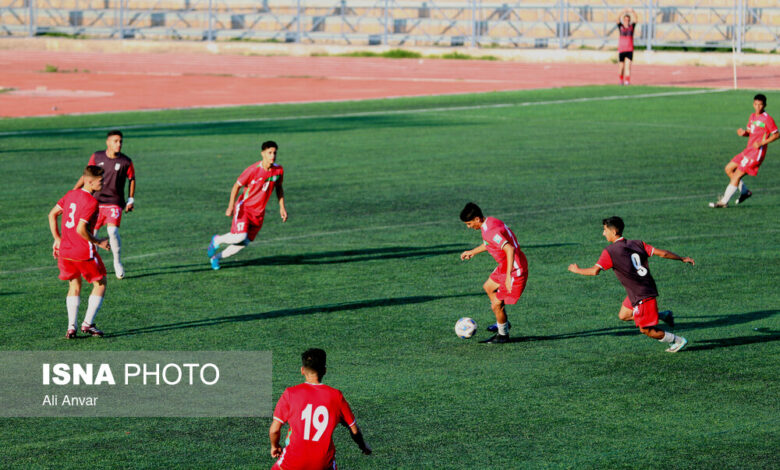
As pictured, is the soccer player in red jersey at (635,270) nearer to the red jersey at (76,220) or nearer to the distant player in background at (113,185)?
the red jersey at (76,220)

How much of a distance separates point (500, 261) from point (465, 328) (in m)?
0.76

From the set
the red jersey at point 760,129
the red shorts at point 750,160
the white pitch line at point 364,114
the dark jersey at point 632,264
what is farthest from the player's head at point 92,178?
the white pitch line at point 364,114

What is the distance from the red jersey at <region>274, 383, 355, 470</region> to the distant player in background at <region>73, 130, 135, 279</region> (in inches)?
333

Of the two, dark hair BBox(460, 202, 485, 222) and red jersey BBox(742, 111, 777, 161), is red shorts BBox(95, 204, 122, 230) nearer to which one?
dark hair BBox(460, 202, 485, 222)

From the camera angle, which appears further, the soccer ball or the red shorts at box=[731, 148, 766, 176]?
the red shorts at box=[731, 148, 766, 176]

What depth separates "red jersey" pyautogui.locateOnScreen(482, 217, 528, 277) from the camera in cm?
1138

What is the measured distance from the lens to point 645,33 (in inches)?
2142

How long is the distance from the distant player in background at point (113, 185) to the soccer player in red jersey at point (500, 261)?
5.19 m

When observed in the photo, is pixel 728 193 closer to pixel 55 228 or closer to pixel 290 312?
pixel 290 312

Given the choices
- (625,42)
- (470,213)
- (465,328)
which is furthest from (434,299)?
(625,42)

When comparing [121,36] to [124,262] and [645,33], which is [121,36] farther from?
[124,262]

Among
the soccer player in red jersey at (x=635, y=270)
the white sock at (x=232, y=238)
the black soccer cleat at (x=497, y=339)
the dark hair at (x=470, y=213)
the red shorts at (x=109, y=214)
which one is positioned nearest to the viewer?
the soccer player in red jersey at (x=635, y=270)

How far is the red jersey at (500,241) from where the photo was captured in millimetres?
11375

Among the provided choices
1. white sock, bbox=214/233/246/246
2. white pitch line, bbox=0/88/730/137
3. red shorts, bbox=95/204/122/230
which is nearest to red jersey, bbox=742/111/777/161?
white sock, bbox=214/233/246/246
